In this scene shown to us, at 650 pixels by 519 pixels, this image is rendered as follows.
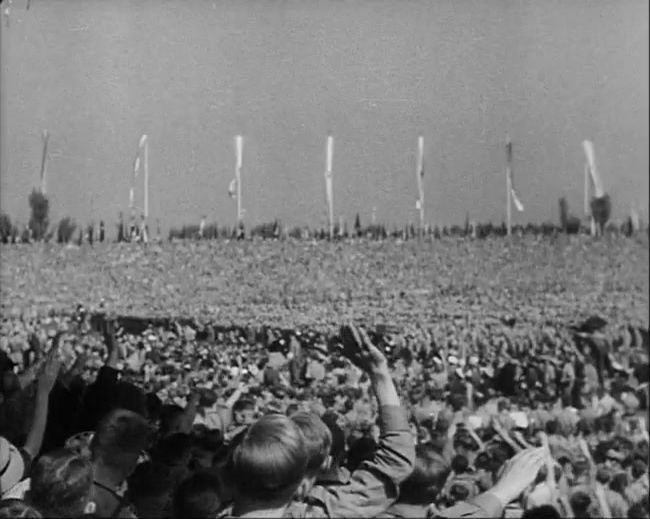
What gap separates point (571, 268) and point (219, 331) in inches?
46.3

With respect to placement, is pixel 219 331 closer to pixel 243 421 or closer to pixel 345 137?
pixel 243 421

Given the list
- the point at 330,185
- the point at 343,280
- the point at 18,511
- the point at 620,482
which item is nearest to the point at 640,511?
the point at 620,482

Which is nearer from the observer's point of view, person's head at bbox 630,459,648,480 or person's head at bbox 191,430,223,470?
person's head at bbox 630,459,648,480

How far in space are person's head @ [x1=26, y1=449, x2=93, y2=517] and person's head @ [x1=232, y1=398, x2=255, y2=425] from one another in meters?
0.56

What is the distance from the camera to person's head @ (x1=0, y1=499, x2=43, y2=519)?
146 inches

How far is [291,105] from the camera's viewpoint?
455cm

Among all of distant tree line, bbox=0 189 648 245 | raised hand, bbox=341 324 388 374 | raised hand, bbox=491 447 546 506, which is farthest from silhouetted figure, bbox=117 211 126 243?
raised hand, bbox=491 447 546 506

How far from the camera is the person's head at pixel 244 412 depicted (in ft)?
14.6

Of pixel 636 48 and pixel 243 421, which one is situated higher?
pixel 636 48

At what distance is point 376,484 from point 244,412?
2.39 feet

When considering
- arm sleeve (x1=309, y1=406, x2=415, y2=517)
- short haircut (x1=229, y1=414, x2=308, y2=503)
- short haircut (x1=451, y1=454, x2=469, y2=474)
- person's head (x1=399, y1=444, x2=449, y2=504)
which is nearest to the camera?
short haircut (x1=229, y1=414, x2=308, y2=503)

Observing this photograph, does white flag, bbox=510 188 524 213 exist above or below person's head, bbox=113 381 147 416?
above

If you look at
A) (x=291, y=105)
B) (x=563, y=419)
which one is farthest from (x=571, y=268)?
(x=291, y=105)

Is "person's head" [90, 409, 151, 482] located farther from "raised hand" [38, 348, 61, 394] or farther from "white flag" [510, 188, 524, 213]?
"white flag" [510, 188, 524, 213]
